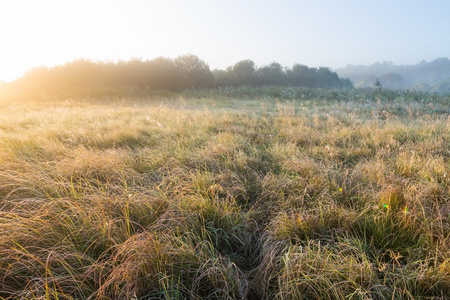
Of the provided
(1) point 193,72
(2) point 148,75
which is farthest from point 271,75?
(2) point 148,75

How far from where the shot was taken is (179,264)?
1.29m

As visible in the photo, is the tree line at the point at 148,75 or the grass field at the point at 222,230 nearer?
the grass field at the point at 222,230

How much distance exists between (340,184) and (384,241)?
0.80m

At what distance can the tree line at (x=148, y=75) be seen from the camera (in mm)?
16766

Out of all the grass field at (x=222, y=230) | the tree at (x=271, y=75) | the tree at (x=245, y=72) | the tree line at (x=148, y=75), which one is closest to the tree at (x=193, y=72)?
the tree line at (x=148, y=75)

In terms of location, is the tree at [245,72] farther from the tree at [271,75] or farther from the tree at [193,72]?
the tree at [193,72]

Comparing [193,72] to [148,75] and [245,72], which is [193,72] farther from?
[245,72]

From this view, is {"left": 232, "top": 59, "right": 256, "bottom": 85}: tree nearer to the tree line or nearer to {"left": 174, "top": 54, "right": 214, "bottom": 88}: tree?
the tree line

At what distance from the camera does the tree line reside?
660 inches

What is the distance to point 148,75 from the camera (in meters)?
21.4

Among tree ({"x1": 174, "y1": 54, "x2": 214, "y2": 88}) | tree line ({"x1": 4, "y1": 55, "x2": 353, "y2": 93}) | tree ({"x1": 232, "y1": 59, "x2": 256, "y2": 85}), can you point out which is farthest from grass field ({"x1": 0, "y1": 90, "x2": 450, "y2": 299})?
tree ({"x1": 232, "y1": 59, "x2": 256, "y2": 85})

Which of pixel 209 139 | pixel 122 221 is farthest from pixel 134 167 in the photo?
pixel 209 139

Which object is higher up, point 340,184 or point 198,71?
point 198,71

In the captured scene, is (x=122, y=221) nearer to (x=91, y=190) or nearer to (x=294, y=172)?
(x=91, y=190)
